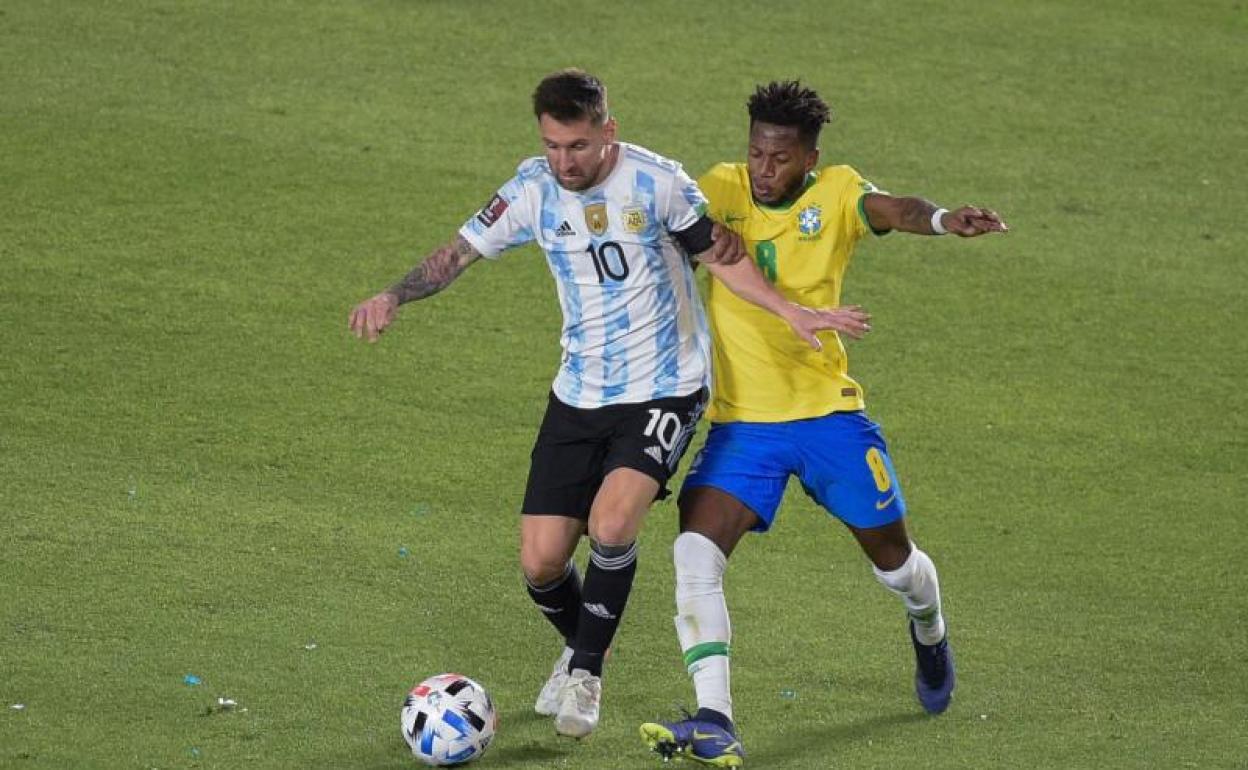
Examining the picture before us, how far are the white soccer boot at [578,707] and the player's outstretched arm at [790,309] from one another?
1.32m

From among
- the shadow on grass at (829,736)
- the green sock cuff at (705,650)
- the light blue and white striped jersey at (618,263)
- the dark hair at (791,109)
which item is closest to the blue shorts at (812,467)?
the light blue and white striped jersey at (618,263)

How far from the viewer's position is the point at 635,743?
21.1 feet

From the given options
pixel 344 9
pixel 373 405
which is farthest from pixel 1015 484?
pixel 344 9

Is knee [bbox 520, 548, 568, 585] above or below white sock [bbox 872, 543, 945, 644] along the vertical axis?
above

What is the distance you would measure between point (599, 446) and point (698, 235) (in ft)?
2.52

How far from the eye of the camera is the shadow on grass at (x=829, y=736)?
6434 millimetres

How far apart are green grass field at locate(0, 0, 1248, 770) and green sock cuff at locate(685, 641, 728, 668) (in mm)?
392

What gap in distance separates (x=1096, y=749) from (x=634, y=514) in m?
1.75

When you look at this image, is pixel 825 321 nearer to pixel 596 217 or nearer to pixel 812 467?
pixel 812 467

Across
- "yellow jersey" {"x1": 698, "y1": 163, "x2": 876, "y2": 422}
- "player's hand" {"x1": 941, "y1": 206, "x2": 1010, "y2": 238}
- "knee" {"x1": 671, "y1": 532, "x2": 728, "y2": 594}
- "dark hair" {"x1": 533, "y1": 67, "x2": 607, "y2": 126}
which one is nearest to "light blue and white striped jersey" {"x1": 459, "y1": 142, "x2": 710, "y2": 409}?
"yellow jersey" {"x1": 698, "y1": 163, "x2": 876, "y2": 422}

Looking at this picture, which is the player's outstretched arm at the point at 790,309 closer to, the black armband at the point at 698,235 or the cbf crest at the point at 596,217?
the black armband at the point at 698,235

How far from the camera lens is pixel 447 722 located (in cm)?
609

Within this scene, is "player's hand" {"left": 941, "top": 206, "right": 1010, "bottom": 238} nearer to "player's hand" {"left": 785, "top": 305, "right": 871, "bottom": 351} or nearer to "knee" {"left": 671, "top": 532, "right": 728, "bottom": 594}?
"player's hand" {"left": 785, "top": 305, "right": 871, "bottom": 351}

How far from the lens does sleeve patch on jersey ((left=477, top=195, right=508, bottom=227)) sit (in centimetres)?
642
